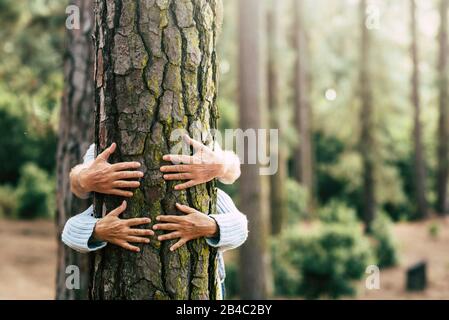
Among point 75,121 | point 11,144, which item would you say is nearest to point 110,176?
point 75,121

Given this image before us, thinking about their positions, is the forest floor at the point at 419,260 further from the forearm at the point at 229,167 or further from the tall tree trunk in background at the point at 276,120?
the forearm at the point at 229,167

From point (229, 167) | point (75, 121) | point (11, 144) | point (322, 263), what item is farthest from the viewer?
point (11, 144)

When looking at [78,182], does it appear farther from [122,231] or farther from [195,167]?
[195,167]

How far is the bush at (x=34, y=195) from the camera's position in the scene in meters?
20.1

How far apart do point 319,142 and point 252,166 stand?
1795 centimetres

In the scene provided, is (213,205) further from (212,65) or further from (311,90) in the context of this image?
(311,90)

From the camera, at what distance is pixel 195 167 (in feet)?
8.14

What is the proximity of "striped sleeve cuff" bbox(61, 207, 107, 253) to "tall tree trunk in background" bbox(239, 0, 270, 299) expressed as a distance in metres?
8.10

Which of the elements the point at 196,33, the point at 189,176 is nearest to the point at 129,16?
the point at 196,33

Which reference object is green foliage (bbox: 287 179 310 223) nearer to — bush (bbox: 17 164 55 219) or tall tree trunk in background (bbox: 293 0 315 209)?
tall tree trunk in background (bbox: 293 0 315 209)

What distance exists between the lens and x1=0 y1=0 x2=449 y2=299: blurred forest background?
1236 centimetres

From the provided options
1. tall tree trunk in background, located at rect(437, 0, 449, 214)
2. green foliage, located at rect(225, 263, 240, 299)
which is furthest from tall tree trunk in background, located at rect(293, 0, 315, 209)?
green foliage, located at rect(225, 263, 240, 299)

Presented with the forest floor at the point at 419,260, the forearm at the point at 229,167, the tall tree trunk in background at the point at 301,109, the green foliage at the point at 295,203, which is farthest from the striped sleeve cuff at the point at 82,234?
the tall tree trunk in background at the point at 301,109

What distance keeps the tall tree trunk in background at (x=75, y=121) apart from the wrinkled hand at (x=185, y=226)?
2.75 m
